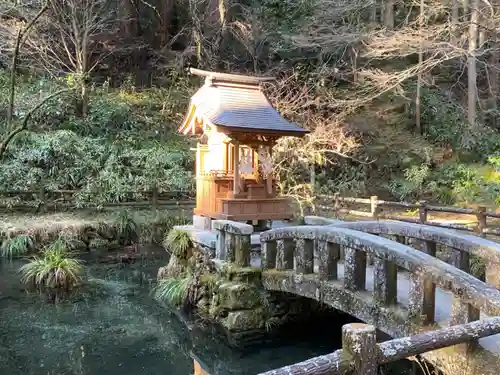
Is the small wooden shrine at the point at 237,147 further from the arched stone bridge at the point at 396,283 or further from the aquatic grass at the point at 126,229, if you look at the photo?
the aquatic grass at the point at 126,229

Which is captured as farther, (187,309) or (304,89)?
(304,89)

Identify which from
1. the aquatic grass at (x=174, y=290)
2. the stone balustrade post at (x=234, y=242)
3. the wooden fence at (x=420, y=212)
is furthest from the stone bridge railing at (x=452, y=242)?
the wooden fence at (x=420, y=212)

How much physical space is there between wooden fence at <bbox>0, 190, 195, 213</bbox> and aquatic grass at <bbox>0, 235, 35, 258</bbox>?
235 centimetres

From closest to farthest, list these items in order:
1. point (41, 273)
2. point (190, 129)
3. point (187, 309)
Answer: point (187, 309)
point (41, 273)
point (190, 129)

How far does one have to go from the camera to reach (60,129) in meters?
17.3

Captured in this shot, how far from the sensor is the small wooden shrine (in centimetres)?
897

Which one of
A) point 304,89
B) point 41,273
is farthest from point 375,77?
point 41,273

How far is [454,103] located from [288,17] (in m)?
8.61

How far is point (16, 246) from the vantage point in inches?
474

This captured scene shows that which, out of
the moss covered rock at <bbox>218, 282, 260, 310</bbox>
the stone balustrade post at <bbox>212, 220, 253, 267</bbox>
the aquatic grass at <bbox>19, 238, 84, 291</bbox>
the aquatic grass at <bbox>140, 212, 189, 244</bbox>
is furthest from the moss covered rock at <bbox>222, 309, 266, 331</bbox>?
the aquatic grass at <bbox>140, 212, 189, 244</bbox>

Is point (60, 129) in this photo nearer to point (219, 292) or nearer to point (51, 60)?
point (51, 60)

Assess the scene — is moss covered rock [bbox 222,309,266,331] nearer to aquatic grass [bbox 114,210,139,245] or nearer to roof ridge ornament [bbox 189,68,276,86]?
roof ridge ornament [bbox 189,68,276,86]

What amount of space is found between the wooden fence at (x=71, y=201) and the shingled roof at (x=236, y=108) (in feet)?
17.8

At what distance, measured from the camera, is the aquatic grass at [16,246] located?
Answer: 1204 centimetres
